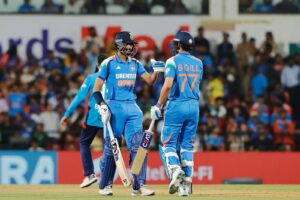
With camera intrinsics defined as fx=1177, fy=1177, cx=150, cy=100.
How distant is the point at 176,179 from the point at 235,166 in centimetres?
925

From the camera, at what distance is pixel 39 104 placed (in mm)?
27375

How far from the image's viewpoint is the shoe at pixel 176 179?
16078mm

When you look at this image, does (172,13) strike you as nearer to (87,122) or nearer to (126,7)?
(126,7)

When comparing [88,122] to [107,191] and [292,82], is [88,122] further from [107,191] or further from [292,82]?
[292,82]

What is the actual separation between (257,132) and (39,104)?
5.09 metres

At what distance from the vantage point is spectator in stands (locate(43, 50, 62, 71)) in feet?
94.9

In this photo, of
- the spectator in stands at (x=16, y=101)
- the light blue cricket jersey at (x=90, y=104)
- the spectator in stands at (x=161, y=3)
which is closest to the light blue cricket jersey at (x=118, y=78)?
the light blue cricket jersey at (x=90, y=104)

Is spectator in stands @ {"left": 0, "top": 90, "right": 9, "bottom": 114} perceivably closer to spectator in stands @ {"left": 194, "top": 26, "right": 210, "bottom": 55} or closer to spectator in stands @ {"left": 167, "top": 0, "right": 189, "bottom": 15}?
spectator in stands @ {"left": 194, "top": 26, "right": 210, "bottom": 55}

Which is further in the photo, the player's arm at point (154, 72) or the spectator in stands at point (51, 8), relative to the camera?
the spectator in stands at point (51, 8)

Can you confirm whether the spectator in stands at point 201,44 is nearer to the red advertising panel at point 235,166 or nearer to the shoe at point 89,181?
the red advertising panel at point 235,166

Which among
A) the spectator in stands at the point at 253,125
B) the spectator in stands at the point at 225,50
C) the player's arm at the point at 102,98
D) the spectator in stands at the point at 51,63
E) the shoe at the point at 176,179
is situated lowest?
the spectator in stands at the point at 253,125

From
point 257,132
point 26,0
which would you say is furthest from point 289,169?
point 26,0

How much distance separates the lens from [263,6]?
30.6 metres

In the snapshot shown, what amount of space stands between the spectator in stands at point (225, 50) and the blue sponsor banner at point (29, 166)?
21.0ft
